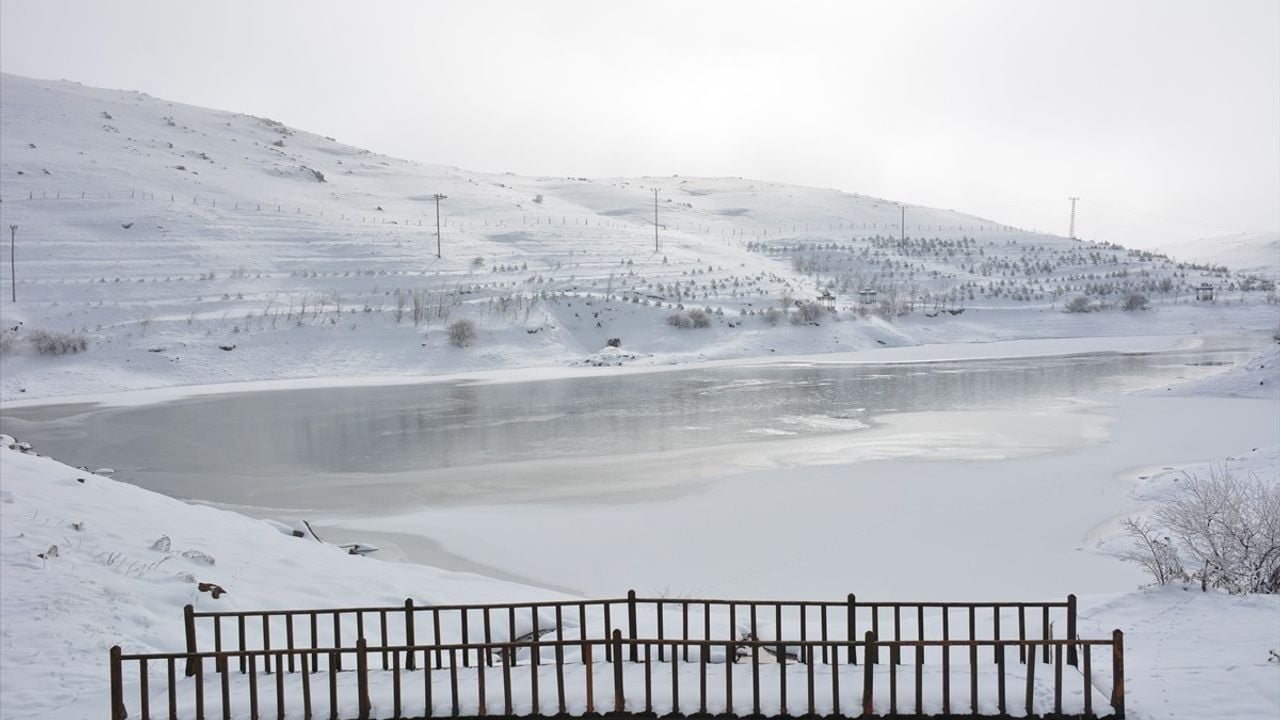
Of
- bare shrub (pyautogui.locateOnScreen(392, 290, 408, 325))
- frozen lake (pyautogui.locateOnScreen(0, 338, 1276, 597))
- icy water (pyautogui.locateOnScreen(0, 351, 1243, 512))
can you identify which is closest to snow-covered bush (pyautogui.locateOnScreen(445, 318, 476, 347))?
bare shrub (pyautogui.locateOnScreen(392, 290, 408, 325))

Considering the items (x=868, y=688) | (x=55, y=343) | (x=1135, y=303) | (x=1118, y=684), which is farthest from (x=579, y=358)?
(x=1135, y=303)

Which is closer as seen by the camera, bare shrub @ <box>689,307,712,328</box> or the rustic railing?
the rustic railing

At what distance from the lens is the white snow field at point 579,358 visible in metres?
9.78

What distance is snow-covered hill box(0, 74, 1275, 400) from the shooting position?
44.3 meters

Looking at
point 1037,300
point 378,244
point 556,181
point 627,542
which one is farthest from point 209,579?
point 556,181

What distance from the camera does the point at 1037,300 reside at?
2579 inches

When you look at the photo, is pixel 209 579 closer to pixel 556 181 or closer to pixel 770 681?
pixel 770 681

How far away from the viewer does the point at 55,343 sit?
3984 cm

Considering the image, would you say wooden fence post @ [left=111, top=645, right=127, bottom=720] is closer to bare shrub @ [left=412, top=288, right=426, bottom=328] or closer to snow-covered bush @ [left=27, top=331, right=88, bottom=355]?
snow-covered bush @ [left=27, top=331, right=88, bottom=355]

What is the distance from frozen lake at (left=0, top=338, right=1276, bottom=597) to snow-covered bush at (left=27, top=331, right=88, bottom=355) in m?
9.33

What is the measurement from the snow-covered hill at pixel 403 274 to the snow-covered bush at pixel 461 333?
21.0 inches

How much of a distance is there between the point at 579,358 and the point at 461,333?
21.1 ft

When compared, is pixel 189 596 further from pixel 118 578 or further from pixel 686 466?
pixel 686 466

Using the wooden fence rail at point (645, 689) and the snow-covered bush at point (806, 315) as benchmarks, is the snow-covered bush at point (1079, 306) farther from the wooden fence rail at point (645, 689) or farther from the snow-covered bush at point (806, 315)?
the wooden fence rail at point (645, 689)
